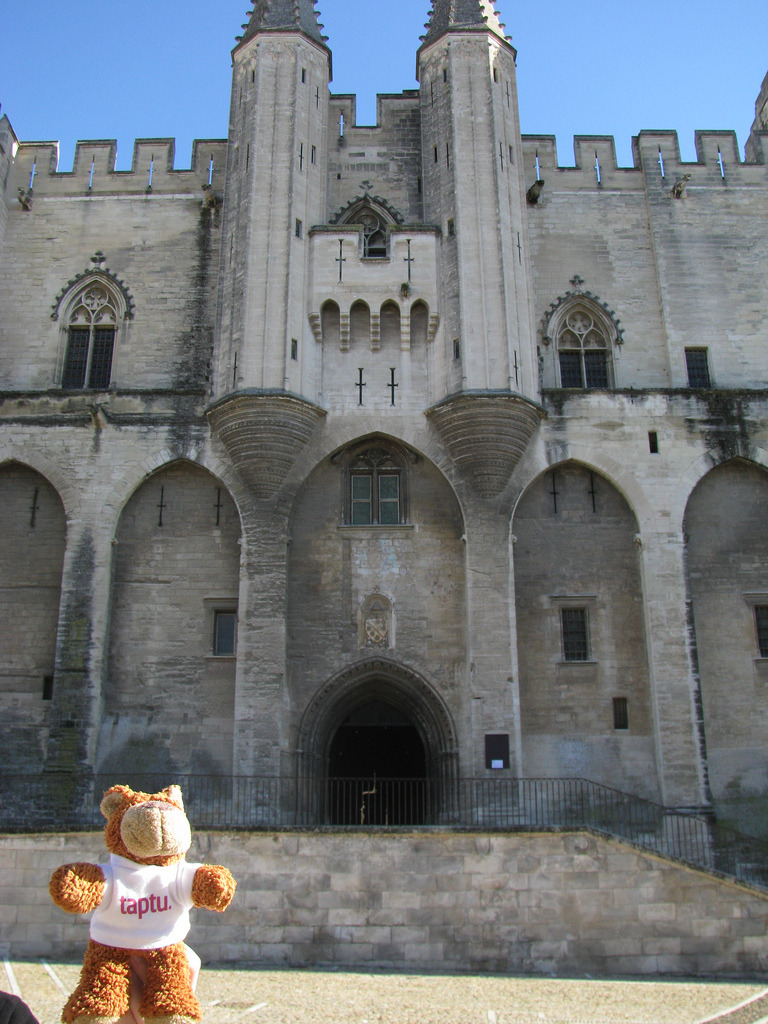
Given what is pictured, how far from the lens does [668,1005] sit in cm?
1029

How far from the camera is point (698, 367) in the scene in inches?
783

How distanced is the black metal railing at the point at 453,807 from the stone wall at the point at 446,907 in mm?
2704

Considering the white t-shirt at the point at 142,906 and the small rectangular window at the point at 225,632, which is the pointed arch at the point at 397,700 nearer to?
the small rectangular window at the point at 225,632

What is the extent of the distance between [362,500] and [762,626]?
26.7 feet

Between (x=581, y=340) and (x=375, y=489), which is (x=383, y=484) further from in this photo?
(x=581, y=340)

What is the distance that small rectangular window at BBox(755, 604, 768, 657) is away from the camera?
17.6 m

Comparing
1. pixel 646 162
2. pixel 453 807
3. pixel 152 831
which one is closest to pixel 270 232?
pixel 646 162

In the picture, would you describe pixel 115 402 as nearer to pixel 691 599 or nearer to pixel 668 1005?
pixel 691 599

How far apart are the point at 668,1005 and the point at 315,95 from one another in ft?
59.2

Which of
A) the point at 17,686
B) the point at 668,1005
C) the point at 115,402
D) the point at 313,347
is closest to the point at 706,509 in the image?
the point at 313,347

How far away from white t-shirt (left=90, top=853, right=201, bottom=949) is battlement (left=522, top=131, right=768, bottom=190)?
19.2 metres

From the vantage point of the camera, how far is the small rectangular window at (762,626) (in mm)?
17594

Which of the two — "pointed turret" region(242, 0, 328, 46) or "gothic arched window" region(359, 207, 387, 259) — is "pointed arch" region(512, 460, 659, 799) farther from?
"pointed turret" region(242, 0, 328, 46)

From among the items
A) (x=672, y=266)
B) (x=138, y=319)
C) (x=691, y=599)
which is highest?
(x=672, y=266)
